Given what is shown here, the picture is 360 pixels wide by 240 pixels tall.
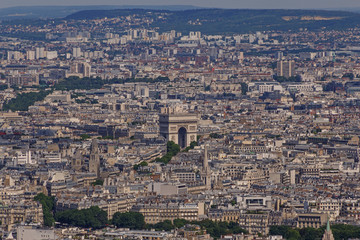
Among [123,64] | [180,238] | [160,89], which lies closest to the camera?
[180,238]

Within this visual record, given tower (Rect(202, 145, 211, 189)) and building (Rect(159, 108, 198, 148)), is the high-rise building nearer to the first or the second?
building (Rect(159, 108, 198, 148))

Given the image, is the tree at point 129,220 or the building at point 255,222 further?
the tree at point 129,220

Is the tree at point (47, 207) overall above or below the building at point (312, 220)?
below

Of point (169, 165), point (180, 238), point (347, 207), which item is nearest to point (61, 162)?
point (169, 165)

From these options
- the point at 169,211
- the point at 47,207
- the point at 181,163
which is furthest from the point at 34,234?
the point at 181,163

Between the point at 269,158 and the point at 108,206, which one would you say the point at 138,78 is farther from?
the point at 108,206

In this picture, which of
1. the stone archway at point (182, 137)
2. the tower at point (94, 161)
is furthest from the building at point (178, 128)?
the tower at point (94, 161)

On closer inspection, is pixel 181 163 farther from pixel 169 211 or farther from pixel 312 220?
pixel 312 220

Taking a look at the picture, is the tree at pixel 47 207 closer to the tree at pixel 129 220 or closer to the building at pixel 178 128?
the tree at pixel 129 220
